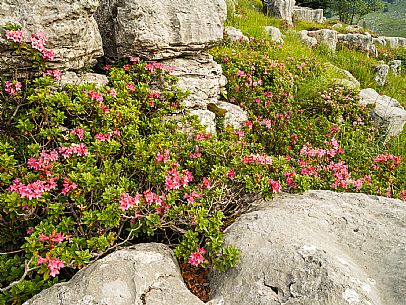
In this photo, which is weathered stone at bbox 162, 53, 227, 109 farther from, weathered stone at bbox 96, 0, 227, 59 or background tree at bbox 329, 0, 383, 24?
background tree at bbox 329, 0, 383, 24

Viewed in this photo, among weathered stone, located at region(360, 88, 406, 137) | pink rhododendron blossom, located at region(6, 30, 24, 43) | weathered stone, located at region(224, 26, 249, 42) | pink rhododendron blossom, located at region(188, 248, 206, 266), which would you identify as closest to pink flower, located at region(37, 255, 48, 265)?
pink rhododendron blossom, located at region(188, 248, 206, 266)

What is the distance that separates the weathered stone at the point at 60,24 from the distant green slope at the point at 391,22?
69.9 meters

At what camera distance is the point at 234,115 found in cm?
609

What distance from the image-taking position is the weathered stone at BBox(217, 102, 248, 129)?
593 cm

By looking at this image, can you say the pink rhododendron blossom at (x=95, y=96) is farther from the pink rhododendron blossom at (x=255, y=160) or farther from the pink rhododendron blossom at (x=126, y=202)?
the pink rhododendron blossom at (x=255, y=160)

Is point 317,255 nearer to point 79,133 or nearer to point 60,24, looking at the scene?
point 79,133

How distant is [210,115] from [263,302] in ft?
11.0

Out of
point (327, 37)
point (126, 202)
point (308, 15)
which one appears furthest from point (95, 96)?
point (308, 15)

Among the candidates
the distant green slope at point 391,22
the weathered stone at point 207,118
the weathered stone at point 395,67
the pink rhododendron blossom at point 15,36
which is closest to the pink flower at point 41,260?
the pink rhododendron blossom at point 15,36

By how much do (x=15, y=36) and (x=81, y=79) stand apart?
1.01 meters

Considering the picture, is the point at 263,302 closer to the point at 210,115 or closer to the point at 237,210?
the point at 237,210

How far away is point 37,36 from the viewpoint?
12.5ft

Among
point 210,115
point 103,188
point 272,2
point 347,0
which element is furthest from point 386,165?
point 347,0

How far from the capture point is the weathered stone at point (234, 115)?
5931 millimetres
